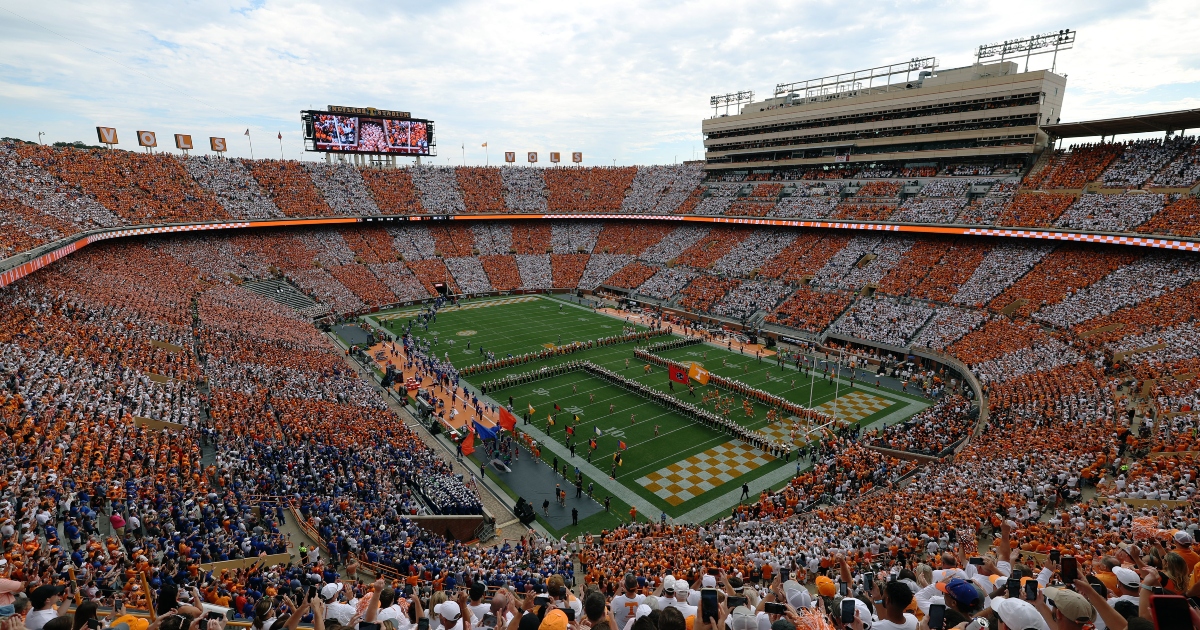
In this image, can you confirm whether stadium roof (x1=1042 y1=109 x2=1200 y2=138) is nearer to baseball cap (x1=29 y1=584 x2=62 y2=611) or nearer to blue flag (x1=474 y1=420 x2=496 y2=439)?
blue flag (x1=474 y1=420 x2=496 y2=439)

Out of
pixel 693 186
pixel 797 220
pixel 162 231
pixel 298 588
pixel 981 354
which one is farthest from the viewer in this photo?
pixel 693 186

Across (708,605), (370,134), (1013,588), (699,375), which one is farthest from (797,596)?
(370,134)

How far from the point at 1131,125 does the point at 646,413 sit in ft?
129

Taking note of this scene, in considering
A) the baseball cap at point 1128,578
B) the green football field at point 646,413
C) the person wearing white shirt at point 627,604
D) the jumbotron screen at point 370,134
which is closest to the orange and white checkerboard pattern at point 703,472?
the green football field at point 646,413

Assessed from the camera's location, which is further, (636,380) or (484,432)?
(636,380)

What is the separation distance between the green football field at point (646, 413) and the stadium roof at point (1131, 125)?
26187 mm

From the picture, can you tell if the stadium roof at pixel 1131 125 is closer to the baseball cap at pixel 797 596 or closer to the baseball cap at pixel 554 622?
the baseball cap at pixel 797 596

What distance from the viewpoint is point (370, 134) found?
226ft

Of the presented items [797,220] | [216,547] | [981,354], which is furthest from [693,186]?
[216,547]

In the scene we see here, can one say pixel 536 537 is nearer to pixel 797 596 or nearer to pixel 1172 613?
pixel 797 596

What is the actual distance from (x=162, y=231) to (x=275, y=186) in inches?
577

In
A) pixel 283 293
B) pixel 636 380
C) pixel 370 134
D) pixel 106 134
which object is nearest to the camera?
pixel 636 380

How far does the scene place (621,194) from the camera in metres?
75.6

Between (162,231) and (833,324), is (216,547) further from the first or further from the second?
(162,231)
